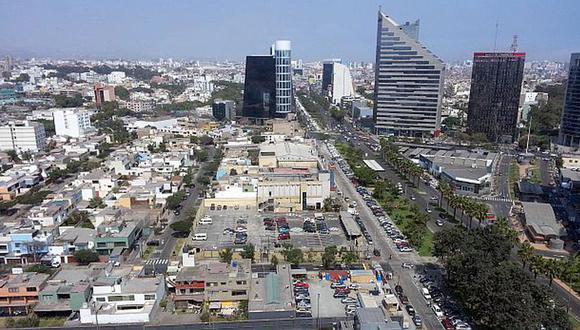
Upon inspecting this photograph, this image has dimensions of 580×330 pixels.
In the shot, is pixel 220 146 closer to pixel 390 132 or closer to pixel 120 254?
pixel 390 132

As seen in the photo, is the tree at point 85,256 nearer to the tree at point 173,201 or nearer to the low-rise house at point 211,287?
the low-rise house at point 211,287

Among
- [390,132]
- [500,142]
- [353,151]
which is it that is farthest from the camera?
[390,132]

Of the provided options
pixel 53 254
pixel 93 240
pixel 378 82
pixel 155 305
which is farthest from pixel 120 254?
pixel 378 82

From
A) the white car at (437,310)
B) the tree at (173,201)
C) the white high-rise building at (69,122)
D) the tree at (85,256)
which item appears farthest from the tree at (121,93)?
the white car at (437,310)

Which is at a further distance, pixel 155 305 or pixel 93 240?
pixel 93 240

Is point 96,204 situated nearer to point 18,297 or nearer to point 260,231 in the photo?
point 18,297
